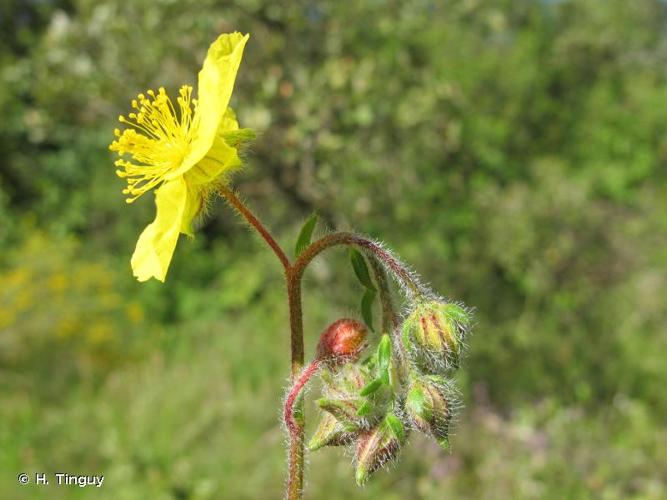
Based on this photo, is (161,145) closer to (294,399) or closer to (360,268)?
(360,268)

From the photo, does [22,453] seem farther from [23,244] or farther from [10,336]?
[23,244]

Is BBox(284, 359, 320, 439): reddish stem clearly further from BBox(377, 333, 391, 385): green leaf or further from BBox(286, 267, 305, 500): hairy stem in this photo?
BBox(377, 333, 391, 385): green leaf

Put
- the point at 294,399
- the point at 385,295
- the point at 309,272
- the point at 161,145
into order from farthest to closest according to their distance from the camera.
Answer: the point at 309,272 < the point at 161,145 < the point at 385,295 < the point at 294,399

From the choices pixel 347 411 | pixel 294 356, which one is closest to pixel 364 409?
pixel 347 411

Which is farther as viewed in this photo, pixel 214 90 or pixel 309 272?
pixel 309 272

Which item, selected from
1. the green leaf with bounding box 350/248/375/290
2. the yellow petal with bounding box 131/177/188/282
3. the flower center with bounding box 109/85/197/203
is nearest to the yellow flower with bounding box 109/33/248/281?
the yellow petal with bounding box 131/177/188/282

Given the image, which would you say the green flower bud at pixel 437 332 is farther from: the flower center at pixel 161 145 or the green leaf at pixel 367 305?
the flower center at pixel 161 145
